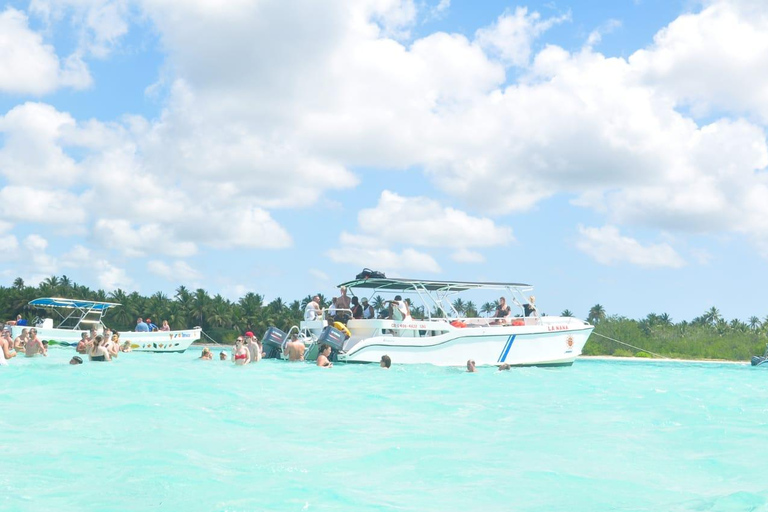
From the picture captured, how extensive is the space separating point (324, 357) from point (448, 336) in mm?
3503

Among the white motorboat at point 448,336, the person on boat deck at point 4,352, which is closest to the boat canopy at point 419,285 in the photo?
the white motorboat at point 448,336

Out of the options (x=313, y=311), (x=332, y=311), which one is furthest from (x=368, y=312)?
(x=313, y=311)

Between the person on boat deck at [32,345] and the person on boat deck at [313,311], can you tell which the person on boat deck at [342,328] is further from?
the person on boat deck at [32,345]

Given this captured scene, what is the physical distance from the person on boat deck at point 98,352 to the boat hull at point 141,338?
356 inches

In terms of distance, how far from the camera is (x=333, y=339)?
64.2 feet

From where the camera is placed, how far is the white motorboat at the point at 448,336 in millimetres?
19578

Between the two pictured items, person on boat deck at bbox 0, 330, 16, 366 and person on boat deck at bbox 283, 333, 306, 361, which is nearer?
person on boat deck at bbox 0, 330, 16, 366

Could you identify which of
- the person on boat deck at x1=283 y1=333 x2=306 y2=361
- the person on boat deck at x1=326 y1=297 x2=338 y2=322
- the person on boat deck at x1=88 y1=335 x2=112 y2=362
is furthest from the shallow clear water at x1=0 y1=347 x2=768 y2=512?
the person on boat deck at x1=283 y1=333 x2=306 y2=361

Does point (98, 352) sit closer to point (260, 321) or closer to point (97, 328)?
point (97, 328)

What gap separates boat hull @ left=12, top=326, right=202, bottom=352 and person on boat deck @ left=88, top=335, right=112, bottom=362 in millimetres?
9040

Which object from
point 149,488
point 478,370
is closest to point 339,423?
point 149,488

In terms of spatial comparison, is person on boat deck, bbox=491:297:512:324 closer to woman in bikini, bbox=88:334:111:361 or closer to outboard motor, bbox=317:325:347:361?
outboard motor, bbox=317:325:347:361

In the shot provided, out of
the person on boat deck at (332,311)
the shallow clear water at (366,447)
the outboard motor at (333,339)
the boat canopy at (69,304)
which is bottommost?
the shallow clear water at (366,447)

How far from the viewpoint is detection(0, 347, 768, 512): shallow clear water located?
6504 mm
